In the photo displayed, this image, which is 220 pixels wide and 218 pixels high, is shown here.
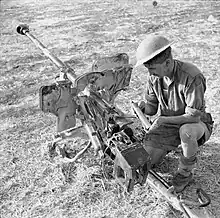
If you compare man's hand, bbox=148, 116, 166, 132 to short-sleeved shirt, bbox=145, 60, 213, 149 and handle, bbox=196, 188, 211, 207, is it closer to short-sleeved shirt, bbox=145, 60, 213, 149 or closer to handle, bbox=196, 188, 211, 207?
short-sleeved shirt, bbox=145, 60, 213, 149

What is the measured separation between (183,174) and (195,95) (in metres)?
0.78

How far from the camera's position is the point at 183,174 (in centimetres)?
301

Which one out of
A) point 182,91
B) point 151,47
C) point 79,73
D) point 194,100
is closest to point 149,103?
point 182,91

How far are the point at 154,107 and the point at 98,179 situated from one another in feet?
2.97

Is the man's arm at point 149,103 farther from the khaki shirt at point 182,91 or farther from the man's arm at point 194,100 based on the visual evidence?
the man's arm at point 194,100

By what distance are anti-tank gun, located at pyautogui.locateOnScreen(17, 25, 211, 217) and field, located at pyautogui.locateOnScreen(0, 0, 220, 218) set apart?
303 mm

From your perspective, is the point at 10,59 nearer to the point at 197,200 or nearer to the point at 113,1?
the point at 197,200

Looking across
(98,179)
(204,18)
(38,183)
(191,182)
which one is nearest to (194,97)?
(191,182)

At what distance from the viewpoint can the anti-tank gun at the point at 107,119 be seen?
250cm

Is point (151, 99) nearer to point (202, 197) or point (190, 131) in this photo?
point (190, 131)

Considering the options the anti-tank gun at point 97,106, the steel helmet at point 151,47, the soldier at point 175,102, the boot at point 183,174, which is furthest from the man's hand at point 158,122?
the steel helmet at point 151,47

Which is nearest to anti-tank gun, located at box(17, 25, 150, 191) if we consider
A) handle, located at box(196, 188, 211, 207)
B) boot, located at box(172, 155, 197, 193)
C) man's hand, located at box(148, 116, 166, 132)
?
man's hand, located at box(148, 116, 166, 132)

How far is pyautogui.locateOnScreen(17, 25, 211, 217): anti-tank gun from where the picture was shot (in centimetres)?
250

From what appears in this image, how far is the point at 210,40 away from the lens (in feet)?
23.7
